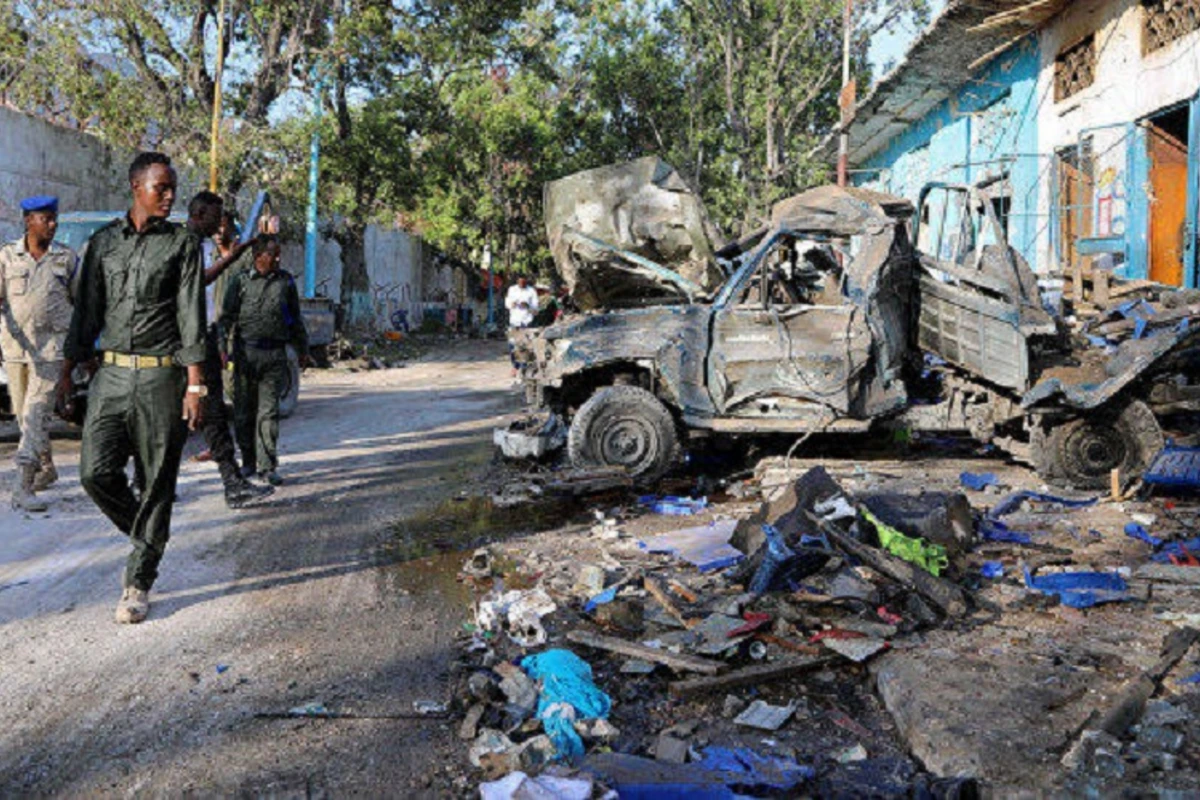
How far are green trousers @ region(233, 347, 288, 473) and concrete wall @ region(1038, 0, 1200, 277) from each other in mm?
10109

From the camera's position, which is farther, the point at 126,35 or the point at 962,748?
the point at 126,35

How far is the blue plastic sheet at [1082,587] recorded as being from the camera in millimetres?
4531

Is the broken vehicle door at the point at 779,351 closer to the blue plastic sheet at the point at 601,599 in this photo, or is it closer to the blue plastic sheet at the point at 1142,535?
the blue plastic sheet at the point at 1142,535

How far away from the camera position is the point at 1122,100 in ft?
41.7

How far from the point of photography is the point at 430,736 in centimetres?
316

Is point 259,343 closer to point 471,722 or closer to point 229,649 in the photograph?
point 229,649

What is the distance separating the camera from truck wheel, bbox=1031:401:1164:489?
6.89 metres

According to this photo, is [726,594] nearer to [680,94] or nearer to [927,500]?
[927,500]

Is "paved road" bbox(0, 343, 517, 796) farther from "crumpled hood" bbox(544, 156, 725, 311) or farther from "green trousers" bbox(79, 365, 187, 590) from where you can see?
"crumpled hood" bbox(544, 156, 725, 311)

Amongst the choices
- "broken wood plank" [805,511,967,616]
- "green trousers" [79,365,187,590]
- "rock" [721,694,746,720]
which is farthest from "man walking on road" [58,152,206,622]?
"broken wood plank" [805,511,967,616]

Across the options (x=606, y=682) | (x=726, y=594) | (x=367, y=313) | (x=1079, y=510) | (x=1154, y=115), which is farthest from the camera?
(x=367, y=313)

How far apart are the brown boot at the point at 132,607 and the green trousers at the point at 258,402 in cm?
277

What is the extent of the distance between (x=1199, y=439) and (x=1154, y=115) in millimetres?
6752

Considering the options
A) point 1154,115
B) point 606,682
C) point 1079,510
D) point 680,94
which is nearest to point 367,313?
point 680,94
